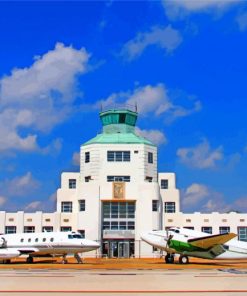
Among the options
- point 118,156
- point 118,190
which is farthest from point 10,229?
point 118,156

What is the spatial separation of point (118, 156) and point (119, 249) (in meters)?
12.6

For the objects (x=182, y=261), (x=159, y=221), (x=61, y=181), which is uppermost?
(x=61, y=181)

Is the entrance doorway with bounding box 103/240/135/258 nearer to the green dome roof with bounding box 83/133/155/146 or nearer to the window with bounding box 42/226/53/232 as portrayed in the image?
the window with bounding box 42/226/53/232

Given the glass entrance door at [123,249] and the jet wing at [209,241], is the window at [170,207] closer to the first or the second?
the glass entrance door at [123,249]

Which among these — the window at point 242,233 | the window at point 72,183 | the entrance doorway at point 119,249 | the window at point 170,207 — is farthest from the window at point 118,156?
the window at point 242,233

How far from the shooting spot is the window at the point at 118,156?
209 feet

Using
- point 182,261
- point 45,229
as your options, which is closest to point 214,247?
point 182,261

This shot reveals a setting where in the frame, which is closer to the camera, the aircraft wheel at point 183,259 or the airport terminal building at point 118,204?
the aircraft wheel at point 183,259

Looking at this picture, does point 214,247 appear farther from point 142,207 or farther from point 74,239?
point 142,207

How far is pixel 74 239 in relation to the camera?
4538 centimetres

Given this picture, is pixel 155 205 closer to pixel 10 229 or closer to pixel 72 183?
pixel 72 183

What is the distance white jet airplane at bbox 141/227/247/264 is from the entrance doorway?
635 inches

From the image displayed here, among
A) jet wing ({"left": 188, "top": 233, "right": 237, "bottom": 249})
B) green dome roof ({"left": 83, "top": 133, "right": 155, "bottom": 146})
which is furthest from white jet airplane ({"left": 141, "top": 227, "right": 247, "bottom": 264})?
green dome roof ({"left": 83, "top": 133, "right": 155, "bottom": 146})

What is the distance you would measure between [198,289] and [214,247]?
26900 mm
